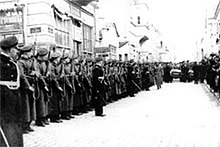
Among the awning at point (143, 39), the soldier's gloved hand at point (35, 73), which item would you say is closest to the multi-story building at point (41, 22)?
the soldier's gloved hand at point (35, 73)

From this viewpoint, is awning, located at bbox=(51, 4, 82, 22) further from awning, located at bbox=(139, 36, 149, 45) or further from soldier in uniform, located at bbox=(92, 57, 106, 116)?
awning, located at bbox=(139, 36, 149, 45)

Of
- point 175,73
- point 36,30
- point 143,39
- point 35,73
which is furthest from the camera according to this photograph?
point 143,39

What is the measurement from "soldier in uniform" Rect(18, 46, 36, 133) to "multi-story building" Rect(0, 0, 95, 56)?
330 cm

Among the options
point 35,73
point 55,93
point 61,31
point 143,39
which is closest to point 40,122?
point 55,93

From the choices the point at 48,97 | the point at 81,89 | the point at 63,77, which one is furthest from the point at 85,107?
the point at 48,97

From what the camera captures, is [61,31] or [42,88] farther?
[61,31]

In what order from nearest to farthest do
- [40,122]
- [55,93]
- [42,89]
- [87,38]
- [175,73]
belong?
[42,89] < [40,122] < [55,93] < [87,38] < [175,73]

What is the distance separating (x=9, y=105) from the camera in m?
5.07

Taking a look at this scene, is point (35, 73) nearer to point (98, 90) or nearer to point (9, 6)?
point (98, 90)

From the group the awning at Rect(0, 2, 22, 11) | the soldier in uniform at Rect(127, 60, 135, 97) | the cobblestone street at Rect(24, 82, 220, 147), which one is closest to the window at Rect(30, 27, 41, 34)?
the awning at Rect(0, 2, 22, 11)

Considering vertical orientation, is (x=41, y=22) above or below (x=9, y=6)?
below

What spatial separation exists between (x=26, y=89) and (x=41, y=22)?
730cm

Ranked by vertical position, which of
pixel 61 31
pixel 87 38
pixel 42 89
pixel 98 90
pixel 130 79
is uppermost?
pixel 61 31

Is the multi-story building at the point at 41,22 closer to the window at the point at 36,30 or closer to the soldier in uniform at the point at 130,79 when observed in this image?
the window at the point at 36,30
